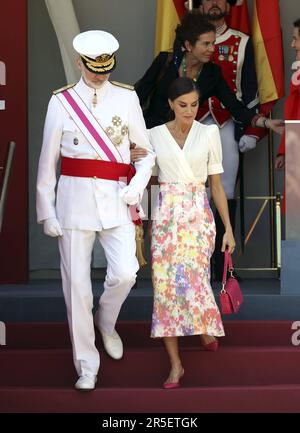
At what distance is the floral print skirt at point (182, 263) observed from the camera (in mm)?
7547

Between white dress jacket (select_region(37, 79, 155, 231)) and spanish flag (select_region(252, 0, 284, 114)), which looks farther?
spanish flag (select_region(252, 0, 284, 114))

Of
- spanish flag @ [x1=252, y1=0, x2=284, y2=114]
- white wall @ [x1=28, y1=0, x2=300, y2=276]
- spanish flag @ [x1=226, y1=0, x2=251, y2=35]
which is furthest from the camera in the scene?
white wall @ [x1=28, y1=0, x2=300, y2=276]

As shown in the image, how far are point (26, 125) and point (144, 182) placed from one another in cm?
202

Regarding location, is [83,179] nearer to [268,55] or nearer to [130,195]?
[130,195]

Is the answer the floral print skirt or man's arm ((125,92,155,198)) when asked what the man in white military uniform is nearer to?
man's arm ((125,92,155,198))

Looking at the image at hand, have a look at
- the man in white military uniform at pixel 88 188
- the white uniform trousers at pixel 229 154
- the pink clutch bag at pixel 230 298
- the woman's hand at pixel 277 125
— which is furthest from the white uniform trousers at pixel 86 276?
the white uniform trousers at pixel 229 154

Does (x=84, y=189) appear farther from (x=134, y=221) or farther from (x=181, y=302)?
(x=181, y=302)

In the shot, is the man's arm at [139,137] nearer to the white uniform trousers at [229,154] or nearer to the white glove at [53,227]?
the white glove at [53,227]

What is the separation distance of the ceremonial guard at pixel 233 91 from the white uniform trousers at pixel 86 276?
194cm

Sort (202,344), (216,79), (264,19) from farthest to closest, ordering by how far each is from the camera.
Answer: (264,19) → (216,79) → (202,344)

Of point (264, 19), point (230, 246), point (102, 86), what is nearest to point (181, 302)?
point (230, 246)

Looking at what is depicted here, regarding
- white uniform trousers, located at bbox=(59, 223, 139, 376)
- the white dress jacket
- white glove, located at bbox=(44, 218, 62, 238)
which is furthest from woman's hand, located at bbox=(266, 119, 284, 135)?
white glove, located at bbox=(44, 218, 62, 238)

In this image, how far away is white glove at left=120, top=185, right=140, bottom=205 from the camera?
24.0 feet

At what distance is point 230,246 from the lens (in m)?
7.70
